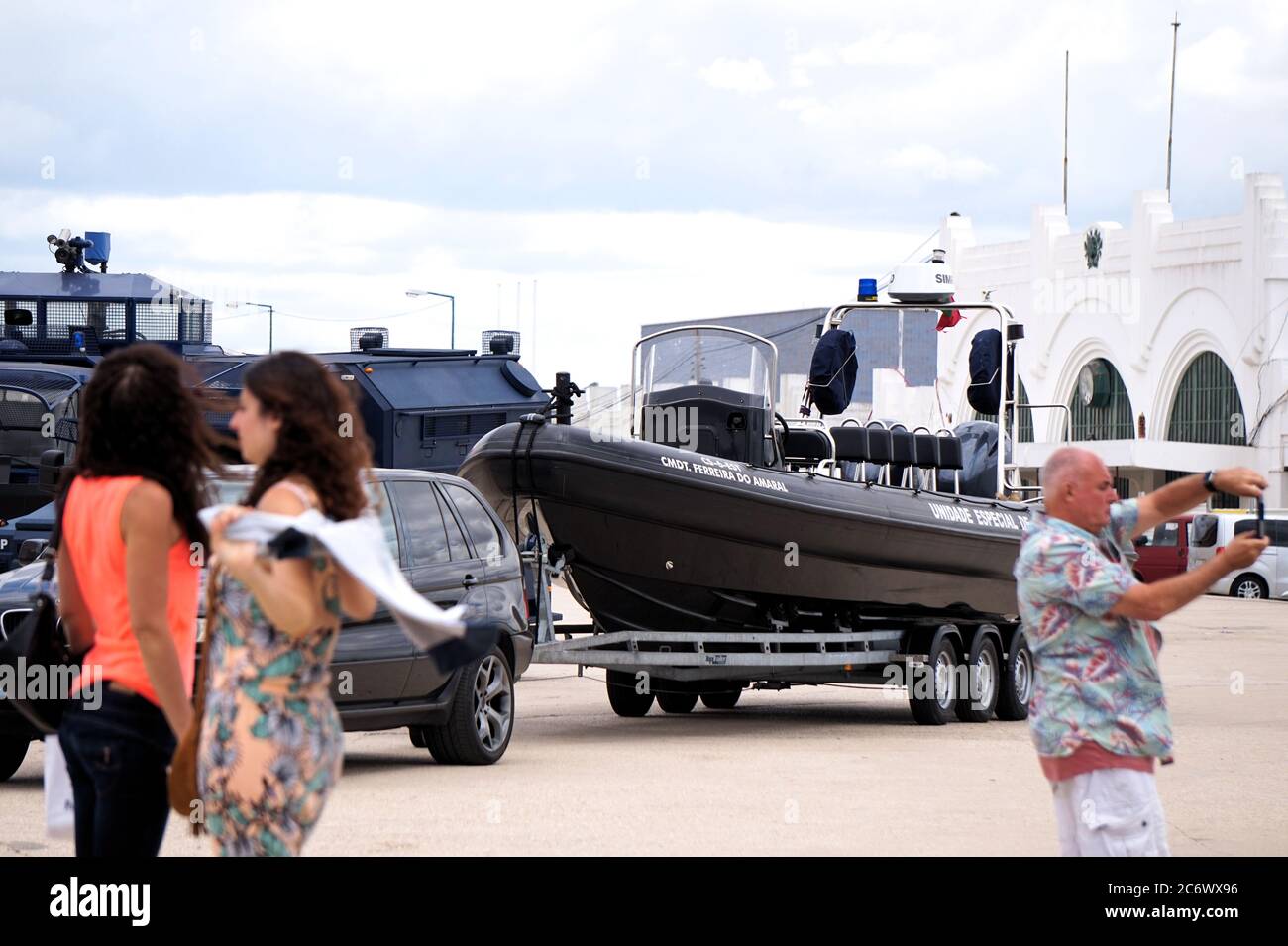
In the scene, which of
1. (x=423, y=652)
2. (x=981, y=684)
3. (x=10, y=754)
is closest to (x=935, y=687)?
(x=981, y=684)

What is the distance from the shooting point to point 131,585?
178 inches

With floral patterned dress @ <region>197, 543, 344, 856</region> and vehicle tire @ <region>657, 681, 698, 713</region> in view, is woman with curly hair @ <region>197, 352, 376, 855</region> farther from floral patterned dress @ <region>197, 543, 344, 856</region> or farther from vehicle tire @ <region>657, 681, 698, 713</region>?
vehicle tire @ <region>657, 681, 698, 713</region>

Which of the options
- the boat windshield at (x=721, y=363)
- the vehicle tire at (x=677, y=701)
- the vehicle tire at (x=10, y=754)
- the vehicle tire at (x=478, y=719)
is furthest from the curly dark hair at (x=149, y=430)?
the vehicle tire at (x=677, y=701)

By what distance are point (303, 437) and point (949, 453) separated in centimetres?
1145

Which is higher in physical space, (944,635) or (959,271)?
(959,271)

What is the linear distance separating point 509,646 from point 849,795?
245cm

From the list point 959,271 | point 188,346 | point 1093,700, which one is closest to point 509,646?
point 1093,700

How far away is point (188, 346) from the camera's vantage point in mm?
23188

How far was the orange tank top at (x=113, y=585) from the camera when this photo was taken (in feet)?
15.1

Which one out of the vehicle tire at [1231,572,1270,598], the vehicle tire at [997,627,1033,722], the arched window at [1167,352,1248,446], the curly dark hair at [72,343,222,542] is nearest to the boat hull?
the vehicle tire at [997,627,1033,722]

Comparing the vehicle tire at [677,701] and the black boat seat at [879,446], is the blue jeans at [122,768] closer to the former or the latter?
the black boat seat at [879,446]

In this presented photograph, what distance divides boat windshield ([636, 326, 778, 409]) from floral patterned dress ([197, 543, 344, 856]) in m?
10.2

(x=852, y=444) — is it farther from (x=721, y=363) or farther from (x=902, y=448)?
(x=721, y=363)
